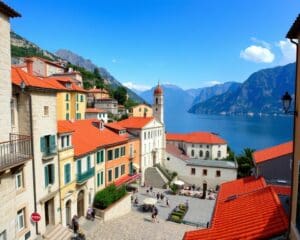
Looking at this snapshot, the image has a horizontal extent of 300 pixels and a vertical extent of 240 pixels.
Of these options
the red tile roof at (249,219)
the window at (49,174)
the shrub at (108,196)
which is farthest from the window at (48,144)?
the red tile roof at (249,219)

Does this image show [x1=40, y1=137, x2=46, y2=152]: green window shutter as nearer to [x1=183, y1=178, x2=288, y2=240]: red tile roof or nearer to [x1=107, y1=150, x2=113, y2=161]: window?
[x1=183, y1=178, x2=288, y2=240]: red tile roof

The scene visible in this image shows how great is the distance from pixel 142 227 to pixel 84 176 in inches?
303

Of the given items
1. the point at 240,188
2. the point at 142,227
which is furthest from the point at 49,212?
the point at 240,188

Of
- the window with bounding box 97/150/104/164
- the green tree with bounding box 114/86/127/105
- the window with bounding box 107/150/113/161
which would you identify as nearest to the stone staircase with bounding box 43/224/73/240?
the window with bounding box 97/150/104/164

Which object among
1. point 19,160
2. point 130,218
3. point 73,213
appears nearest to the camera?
point 19,160

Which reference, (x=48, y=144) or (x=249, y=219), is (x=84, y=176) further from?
(x=249, y=219)

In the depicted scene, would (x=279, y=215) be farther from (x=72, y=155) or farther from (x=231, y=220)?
(x=72, y=155)

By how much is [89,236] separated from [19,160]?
12.9 m

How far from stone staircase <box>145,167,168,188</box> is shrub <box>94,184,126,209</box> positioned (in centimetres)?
1734

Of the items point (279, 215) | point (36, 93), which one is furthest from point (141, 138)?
point (279, 215)

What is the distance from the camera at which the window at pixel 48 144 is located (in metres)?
18.8

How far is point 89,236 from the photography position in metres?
22.0

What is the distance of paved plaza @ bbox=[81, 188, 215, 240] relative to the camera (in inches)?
896

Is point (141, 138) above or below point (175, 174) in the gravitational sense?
above
